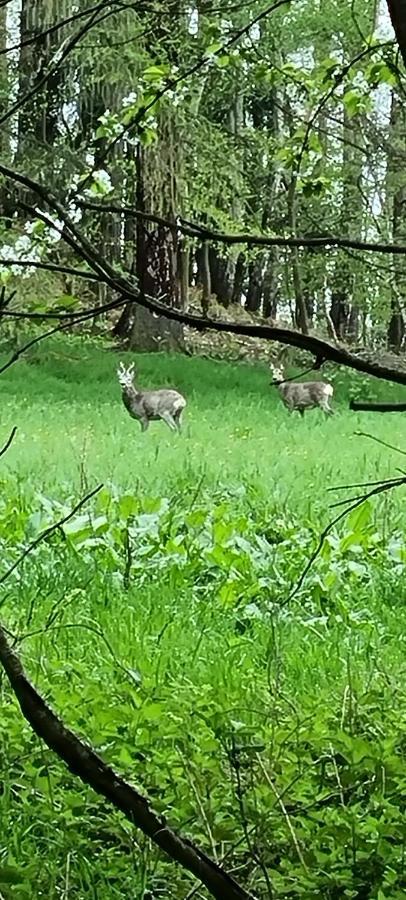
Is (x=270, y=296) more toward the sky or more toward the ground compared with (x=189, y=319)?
more toward the sky

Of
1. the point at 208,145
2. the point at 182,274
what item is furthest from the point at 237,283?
the point at 208,145

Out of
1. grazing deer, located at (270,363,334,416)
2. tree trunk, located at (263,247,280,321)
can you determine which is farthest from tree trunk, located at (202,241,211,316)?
grazing deer, located at (270,363,334,416)

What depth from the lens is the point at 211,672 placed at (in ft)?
10.5

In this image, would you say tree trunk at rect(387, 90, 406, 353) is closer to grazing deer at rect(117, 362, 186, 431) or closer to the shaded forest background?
the shaded forest background

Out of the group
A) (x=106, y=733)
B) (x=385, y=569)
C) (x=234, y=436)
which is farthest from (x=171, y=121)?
(x=106, y=733)

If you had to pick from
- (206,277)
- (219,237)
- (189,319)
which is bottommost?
(189,319)

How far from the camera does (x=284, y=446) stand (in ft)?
30.4

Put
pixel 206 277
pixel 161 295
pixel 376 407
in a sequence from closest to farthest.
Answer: pixel 376 407 < pixel 161 295 < pixel 206 277

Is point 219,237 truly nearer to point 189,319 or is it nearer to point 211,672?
point 189,319

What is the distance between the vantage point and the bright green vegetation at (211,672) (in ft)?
6.63

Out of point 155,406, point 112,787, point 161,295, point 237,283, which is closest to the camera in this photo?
point 112,787

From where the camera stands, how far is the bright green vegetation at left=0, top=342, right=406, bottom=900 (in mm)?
2021

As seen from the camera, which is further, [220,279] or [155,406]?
[220,279]

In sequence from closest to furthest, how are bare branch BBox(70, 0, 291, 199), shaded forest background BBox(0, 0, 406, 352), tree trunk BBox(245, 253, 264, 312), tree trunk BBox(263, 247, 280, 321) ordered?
bare branch BBox(70, 0, 291, 199) → shaded forest background BBox(0, 0, 406, 352) → tree trunk BBox(263, 247, 280, 321) → tree trunk BBox(245, 253, 264, 312)
